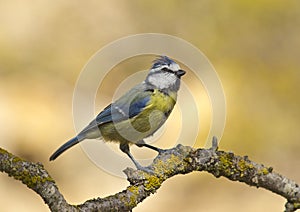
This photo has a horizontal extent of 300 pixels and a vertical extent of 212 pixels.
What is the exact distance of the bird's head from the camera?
3.38 metres

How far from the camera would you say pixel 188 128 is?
4.23 metres

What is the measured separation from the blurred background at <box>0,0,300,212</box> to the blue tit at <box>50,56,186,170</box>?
7.77ft

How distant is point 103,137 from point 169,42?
332 centimetres

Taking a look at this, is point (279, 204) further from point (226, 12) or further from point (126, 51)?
point (226, 12)

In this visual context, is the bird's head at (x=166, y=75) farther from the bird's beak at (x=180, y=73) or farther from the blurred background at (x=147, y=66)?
the blurred background at (x=147, y=66)

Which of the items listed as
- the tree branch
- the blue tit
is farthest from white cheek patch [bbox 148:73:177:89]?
the tree branch

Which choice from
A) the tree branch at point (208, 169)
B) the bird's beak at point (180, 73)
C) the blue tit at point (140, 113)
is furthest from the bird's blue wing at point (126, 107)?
the tree branch at point (208, 169)

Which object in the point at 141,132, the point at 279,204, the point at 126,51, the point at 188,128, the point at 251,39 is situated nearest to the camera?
the point at 141,132

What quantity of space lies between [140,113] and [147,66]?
345cm

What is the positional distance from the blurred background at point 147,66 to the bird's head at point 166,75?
7.71 ft

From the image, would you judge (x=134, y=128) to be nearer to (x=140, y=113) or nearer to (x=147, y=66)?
(x=140, y=113)

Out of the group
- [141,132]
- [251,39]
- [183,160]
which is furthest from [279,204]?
[183,160]

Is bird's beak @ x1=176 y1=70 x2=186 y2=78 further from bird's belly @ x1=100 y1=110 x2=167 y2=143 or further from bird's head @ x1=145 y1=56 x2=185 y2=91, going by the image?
bird's belly @ x1=100 y1=110 x2=167 y2=143

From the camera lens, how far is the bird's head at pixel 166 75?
3.38 metres
